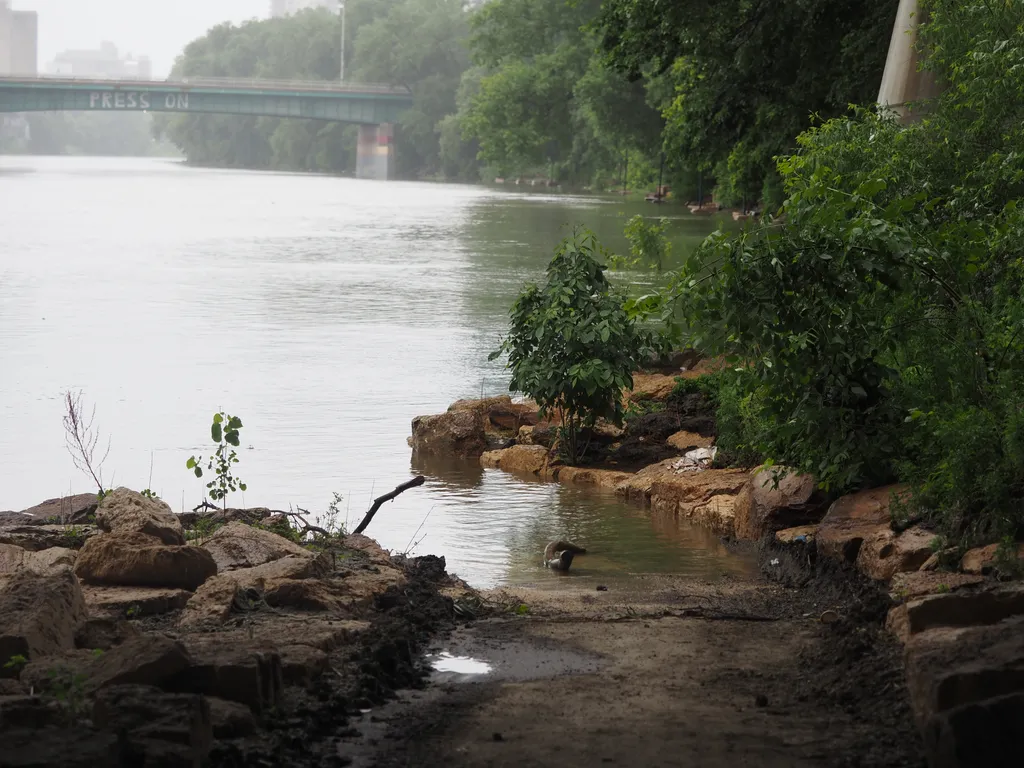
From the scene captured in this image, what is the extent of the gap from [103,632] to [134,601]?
96 centimetres

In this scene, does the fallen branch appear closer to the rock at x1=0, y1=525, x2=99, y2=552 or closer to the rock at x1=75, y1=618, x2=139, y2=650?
the rock at x1=0, y1=525, x2=99, y2=552

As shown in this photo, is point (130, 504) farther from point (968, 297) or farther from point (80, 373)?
point (80, 373)

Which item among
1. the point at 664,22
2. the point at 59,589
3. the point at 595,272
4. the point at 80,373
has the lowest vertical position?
the point at 80,373

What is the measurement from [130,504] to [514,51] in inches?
2501

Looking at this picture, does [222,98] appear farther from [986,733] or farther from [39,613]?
[986,733]

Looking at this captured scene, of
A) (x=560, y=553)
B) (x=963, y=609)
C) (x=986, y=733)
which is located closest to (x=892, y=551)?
(x=963, y=609)

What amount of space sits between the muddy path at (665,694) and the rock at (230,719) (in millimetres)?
408

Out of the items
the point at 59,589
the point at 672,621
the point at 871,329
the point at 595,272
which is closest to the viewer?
the point at 59,589

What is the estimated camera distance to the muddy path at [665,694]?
17.6 ft

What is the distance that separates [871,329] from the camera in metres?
9.76

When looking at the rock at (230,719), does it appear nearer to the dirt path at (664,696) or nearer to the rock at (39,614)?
A: the dirt path at (664,696)

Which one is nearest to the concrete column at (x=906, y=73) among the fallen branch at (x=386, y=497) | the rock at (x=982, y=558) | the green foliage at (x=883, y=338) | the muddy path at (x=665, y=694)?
the green foliage at (x=883, y=338)

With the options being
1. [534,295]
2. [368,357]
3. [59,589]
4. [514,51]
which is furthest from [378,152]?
[59,589]

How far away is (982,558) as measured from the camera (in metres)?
7.82
